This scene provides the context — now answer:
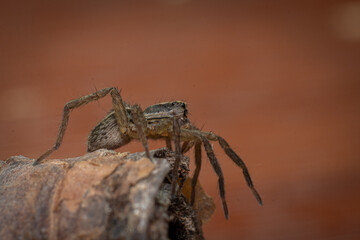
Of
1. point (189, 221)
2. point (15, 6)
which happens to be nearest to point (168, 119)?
point (189, 221)

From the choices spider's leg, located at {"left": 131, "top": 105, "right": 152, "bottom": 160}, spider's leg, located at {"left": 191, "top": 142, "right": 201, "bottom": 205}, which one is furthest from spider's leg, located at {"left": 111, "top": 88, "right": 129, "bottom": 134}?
spider's leg, located at {"left": 191, "top": 142, "right": 201, "bottom": 205}

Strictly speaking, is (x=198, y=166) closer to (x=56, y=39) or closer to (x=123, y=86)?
(x=123, y=86)

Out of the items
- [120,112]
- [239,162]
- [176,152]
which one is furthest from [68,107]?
[239,162]

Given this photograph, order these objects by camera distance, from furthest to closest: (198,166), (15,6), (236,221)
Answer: (15,6)
(236,221)
(198,166)

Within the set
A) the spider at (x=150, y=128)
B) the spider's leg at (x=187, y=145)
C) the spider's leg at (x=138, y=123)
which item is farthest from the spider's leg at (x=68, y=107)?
the spider's leg at (x=187, y=145)

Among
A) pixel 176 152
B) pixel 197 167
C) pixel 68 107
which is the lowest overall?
pixel 197 167

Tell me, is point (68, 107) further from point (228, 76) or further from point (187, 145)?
point (228, 76)

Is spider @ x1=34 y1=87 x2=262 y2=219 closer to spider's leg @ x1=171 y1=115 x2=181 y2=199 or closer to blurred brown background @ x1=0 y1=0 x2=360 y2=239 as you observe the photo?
spider's leg @ x1=171 y1=115 x2=181 y2=199
